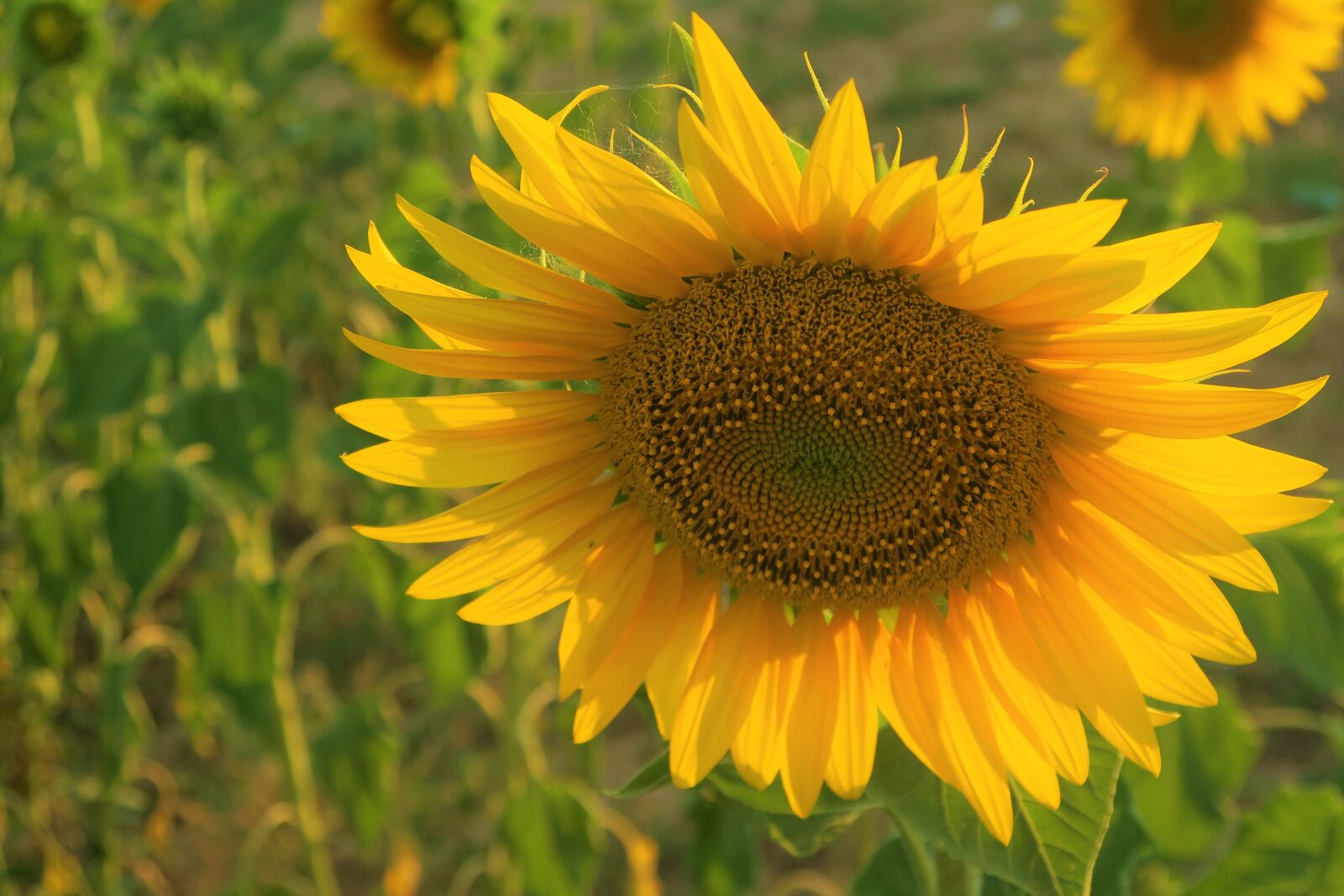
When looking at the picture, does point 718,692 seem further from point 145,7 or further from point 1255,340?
point 145,7

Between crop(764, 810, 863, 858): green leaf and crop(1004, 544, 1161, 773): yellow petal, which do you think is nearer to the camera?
crop(1004, 544, 1161, 773): yellow petal

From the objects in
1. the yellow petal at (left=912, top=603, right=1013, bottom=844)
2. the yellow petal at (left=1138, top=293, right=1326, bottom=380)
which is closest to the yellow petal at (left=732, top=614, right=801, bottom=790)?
the yellow petal at (left=912, top=603, right=1013, bottom=844)

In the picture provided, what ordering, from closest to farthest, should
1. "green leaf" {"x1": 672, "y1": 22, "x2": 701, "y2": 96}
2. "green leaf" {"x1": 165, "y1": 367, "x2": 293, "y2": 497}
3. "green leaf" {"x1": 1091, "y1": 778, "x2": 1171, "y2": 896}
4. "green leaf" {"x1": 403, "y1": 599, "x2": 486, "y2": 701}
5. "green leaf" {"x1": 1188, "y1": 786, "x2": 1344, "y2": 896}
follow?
"green leaf" {"x1": 672, "y1": 22, "x2": 701, "y2": 96} → "green leaf" {"x1": 1091, "y1": 778, "x2": 1171, "y2": 896} → "green leaf" {"x1": 1188, "y1": 786, "x2": 1344, "y2": 896} → "green leaf" {"x1": 165, "y1": 367, "x2": 293, "y2": 497} → "green leaf" {"x1": 403, "y1": 599, "x2": 486, "y2": 701}

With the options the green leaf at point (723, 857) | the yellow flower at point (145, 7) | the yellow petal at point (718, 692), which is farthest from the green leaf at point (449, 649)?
the yellow flower at point (145, 7)

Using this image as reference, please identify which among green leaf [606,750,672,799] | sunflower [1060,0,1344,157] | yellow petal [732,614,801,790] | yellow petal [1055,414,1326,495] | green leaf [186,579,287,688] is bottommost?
green leaf [186,579,287,688]

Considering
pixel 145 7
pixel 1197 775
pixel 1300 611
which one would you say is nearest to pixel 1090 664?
pixel 1300 611

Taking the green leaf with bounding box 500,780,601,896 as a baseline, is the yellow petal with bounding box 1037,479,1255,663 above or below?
above

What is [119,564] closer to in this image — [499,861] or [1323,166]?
[499,861]

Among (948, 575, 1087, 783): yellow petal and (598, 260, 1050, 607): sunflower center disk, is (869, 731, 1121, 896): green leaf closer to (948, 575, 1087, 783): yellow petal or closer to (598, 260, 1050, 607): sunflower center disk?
(948, 575, 1087, 783): yellow petal
